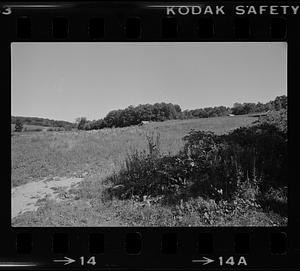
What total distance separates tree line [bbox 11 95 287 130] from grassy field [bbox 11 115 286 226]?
90mm

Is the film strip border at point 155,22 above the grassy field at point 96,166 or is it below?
above

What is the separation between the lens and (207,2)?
25.2 ft

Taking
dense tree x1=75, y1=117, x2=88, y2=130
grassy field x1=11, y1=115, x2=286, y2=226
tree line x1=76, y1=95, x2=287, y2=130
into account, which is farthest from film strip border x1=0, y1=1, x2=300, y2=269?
dense tree x1=75, y1=117, x2=88, y2=130

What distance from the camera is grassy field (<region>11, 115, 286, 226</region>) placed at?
304 inches

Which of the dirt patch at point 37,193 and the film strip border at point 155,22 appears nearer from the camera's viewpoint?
the film strip border at point 155,22

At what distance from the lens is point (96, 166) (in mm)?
7859

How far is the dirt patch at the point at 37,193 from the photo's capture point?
7801 mm

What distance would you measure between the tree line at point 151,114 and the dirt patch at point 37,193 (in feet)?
2.68

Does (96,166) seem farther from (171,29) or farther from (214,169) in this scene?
(171,29)

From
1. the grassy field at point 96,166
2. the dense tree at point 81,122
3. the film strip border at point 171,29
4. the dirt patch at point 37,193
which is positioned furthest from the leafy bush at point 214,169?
the film strip border at point 171,29

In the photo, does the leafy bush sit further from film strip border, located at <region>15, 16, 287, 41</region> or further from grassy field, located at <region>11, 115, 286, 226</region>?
film strip border, located at <region>15, 16, 287, 41</region>

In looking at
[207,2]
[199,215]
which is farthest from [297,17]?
[199,215]
